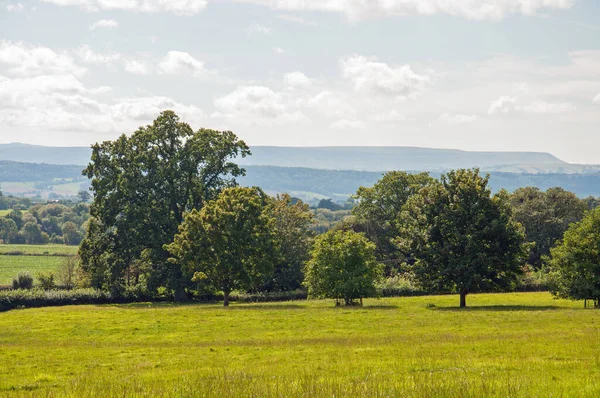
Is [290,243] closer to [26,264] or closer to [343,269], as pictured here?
[343,269]

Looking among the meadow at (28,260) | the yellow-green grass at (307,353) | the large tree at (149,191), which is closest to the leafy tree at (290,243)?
the large tree at (149,191)

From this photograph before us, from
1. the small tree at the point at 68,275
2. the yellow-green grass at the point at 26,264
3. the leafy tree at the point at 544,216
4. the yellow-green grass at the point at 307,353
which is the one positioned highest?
the leafy tree at the point at 544,216

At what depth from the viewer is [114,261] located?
75.5 metres

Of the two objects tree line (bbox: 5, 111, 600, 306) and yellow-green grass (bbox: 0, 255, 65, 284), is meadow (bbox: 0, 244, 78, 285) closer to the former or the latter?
yellow-green grass (bbox: 0, 255, 65, 284)

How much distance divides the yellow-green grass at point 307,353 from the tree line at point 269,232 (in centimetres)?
553

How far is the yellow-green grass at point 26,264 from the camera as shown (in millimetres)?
126206

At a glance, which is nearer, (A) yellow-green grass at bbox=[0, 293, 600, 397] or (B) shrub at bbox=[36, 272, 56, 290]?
(A) yellow-green grass at bbox=[0, 293, 600, 397]

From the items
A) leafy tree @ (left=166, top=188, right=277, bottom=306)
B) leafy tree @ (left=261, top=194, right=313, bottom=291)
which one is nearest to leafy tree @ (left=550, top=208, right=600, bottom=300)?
leafy tree @ (left=166, top=188, right=277, bottom=306)

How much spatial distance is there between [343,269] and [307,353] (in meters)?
33.3

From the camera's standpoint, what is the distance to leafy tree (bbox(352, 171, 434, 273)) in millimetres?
96562

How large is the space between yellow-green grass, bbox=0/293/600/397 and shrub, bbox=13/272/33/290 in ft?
113

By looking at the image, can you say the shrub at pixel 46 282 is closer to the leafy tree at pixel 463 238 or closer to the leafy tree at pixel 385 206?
the leafy tree at pixel 385 206

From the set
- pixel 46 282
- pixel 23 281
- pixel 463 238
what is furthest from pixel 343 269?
pixel 23 281

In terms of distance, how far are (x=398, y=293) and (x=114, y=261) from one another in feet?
113
